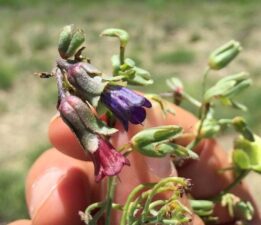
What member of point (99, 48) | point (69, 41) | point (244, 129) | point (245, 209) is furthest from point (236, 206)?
point (99, 48)

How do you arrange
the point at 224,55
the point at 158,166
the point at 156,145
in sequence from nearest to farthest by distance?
the point at 156,145 < the point at 158,166 < the point at 224,55

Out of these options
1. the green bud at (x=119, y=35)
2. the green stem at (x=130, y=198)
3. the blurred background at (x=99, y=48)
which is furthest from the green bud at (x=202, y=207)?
the blurred background at (x=99, y=48)

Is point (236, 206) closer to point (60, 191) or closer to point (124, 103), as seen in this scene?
point (60, 191)

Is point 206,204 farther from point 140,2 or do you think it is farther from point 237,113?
point 140,2

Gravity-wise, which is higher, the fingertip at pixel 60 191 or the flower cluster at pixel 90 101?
the flower cluster at pixel 90 101

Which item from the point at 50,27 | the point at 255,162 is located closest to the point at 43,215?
the point at 255,162

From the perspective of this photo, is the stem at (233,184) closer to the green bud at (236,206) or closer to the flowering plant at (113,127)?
the green bud at (236,206)
